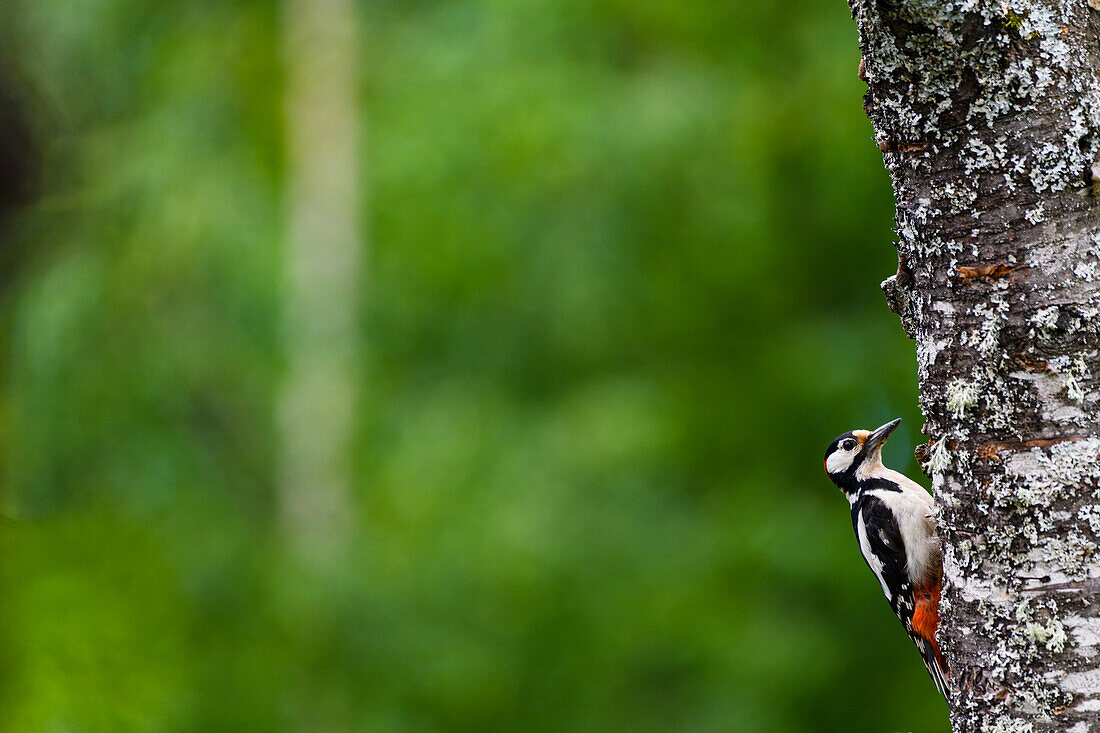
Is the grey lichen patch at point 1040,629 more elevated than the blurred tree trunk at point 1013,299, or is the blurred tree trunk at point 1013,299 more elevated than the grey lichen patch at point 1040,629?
the blurred tree trunk at point 1013,299

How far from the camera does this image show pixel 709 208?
504 centimetres

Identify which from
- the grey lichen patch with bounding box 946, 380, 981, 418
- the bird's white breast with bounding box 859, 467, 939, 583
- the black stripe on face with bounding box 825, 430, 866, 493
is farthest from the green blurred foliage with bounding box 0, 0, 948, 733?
the grey lichen patch with bounding box 946, 380, 981, 418

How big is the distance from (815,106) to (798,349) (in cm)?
114

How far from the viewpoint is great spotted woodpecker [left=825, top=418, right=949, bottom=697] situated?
7.56 feet

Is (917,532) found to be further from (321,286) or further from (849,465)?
(321,286)

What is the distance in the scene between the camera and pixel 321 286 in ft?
21.1

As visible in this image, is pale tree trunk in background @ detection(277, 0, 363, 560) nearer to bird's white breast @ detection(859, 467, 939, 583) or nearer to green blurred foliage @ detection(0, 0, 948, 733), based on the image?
green blurred foliage @ detection(0, 0, 948, 733)

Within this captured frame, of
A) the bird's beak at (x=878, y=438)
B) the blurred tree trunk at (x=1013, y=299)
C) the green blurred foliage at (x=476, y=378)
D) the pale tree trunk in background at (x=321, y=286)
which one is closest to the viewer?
the blurred tree trunk at (x=1013, y=299)

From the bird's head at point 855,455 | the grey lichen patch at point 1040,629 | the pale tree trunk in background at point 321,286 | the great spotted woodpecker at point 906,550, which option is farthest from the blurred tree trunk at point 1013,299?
the pale tree trunk in background at point 321,286

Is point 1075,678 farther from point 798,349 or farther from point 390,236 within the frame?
point 390,236

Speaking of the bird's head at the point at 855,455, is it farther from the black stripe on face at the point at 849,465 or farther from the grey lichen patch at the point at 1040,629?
the grey lichen patch at the point at 1040,629

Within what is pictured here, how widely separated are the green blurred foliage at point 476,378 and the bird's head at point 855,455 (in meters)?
1.37

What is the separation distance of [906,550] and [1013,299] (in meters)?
1.08

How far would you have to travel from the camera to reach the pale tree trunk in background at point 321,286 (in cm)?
630
